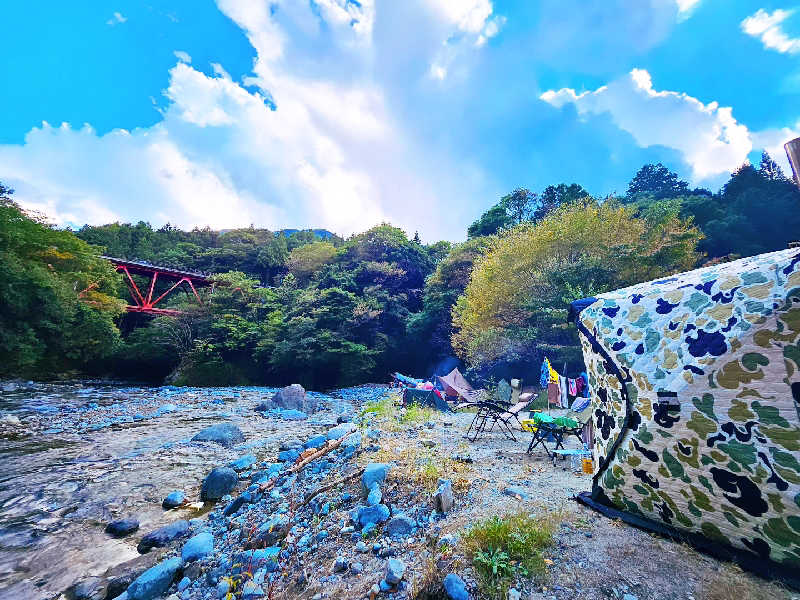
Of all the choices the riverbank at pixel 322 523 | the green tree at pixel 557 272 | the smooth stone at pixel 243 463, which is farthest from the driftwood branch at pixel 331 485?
the green tree at pixel 557 272

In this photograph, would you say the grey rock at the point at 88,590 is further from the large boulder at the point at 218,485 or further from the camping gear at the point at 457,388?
the camping gear at the point at 457,388

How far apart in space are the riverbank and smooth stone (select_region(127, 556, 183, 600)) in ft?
0.04

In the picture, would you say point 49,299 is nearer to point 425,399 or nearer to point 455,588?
point 425,399

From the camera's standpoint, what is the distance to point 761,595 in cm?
183

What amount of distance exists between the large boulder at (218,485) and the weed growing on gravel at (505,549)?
4.35 metres

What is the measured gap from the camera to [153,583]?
10.1 feet

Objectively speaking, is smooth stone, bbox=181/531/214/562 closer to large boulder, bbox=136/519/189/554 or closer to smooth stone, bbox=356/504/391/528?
large boulder, bbox=136/519/189/554

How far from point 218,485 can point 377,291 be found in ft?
62.8

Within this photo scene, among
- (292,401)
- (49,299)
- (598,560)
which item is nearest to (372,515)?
(598,560)

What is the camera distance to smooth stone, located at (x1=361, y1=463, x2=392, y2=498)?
153 inches

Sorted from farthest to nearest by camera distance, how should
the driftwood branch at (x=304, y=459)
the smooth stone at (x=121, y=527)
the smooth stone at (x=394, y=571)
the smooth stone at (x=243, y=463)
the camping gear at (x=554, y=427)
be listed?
the smooth stone at (x=243, y=463), the camping gear at (x=554, y=427), the driftwood branch at (x=304, y=459), the smooth stone at (x=121, y=527), the smooth stone at (x=394, y=571)

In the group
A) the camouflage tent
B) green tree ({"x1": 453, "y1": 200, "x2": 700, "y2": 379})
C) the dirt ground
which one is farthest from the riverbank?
green tree ({"x1": 453, "y1": 200, "x2": 700, "y2": 379})

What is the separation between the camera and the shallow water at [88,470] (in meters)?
3.83

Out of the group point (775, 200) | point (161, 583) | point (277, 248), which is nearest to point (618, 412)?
point (161, 583)
